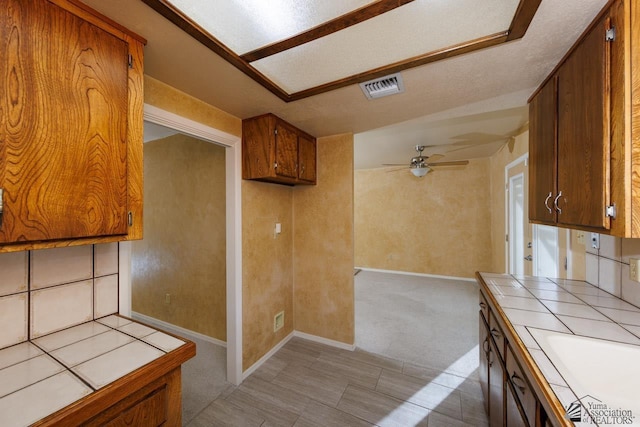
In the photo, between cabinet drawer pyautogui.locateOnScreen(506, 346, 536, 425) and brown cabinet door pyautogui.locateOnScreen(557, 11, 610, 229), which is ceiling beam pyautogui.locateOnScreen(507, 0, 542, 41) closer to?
brown cabinet door pyautogui.locateOnScreen(557, 11, 610, 229)

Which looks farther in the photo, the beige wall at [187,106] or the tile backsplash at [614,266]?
the beige wall at [187,106]

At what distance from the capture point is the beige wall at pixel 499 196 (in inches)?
133

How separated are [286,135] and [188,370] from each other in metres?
2.35

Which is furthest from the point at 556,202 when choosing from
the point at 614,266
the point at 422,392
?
the point at 422,392

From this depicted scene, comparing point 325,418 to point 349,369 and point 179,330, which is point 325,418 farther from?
point 179,330

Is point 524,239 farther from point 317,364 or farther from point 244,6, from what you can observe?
point 244,6

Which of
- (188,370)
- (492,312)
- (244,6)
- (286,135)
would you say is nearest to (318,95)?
(286,135)

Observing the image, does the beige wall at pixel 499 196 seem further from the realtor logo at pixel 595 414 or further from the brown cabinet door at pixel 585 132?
the realtor logo at pixel 595 414

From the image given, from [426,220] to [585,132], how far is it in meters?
4.45

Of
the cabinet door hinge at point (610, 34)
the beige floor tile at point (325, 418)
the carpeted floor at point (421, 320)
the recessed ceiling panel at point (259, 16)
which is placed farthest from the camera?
the carpeted floor at point (421, 320)

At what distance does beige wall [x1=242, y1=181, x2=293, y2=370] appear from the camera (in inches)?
87.5

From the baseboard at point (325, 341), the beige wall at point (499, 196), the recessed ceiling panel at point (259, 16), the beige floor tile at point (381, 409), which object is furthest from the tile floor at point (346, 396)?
the beige wall at point (499, 196)

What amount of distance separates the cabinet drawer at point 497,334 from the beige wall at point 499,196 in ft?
8.37

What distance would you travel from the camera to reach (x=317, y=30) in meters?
1.13
